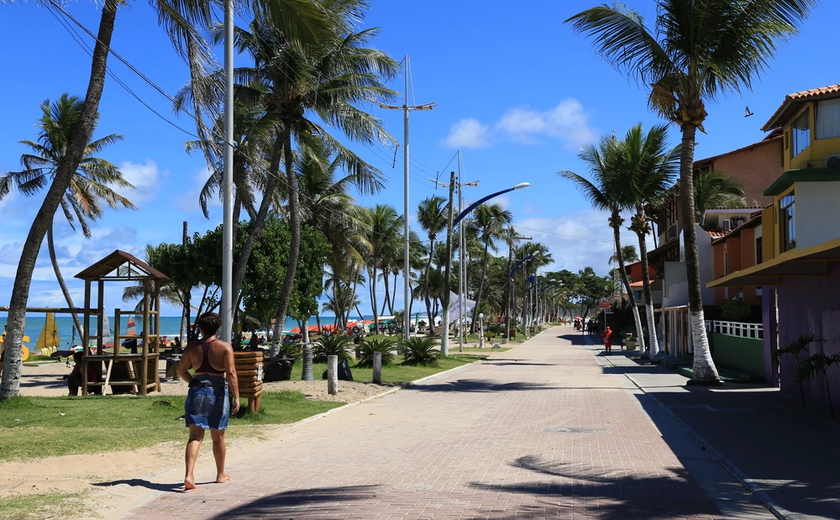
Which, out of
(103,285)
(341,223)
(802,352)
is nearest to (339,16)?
(103,285)

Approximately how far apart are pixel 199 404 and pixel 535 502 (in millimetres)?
3286

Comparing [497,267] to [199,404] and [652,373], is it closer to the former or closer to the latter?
[652,373]

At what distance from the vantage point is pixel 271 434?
12172 millimetres

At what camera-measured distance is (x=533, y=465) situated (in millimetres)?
9453

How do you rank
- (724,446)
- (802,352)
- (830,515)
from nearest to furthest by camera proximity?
(830,515) < (724,446) < (802,352)

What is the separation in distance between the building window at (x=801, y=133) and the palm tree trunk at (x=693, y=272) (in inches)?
129

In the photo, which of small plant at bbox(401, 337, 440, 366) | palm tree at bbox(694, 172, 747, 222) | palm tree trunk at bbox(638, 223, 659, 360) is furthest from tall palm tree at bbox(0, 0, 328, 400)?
palm tree at bbox(694, 172, 747, 222)

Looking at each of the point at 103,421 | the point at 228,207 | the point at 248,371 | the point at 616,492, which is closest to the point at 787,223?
the point at 228,207

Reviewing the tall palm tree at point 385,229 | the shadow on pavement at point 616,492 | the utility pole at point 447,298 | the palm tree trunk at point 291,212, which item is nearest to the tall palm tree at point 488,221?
the tall palm tree at point 385,229

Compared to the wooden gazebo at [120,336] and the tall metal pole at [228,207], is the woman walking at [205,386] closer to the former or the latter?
the tall metal pole at [228,207]

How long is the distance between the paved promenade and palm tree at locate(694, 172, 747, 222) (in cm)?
2947

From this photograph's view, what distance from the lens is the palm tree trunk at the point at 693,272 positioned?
2156cm

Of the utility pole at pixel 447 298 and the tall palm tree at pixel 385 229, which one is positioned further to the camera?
the tall palm tree at pixel 385 229

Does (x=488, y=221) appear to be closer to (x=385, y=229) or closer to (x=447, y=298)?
(x=385, y=229)
